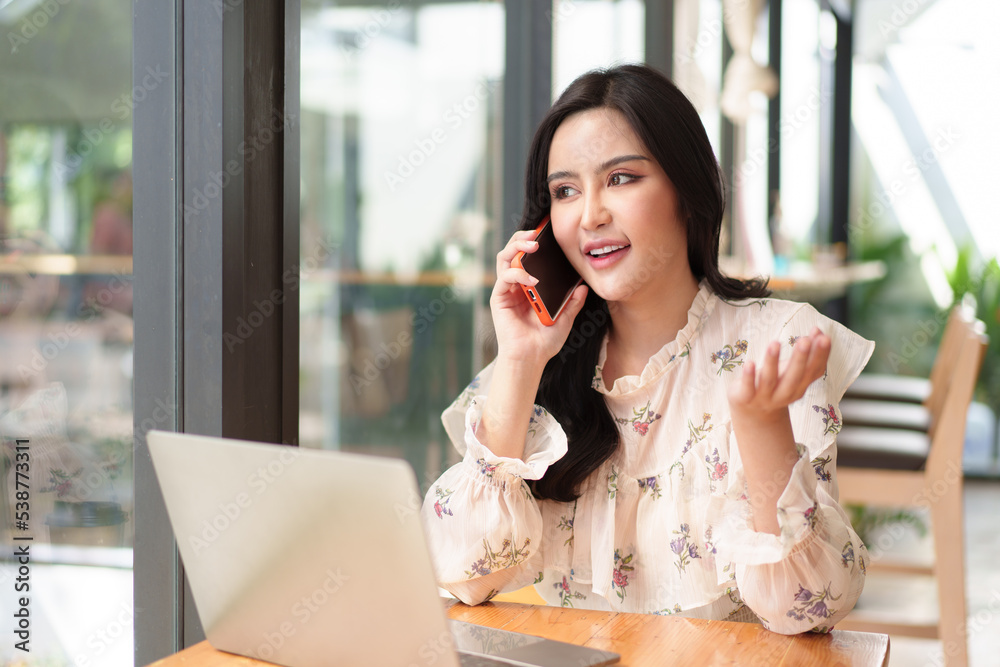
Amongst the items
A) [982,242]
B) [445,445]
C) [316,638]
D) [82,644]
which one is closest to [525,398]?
[316,638]

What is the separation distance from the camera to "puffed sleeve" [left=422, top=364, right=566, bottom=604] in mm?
1103

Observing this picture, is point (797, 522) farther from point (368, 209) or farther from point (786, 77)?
point (786, 77)

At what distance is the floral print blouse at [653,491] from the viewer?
1090 millimetres

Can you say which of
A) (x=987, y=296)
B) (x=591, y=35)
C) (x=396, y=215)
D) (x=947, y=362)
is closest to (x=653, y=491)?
(x=396, y=215)

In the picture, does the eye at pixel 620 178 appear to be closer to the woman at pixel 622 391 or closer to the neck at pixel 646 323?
the woman at pixel 622 391

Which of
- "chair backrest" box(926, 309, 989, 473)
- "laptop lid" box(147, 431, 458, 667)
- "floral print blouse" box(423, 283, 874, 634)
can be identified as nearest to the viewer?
"laptop lid" box(147, 431, 458, 667)

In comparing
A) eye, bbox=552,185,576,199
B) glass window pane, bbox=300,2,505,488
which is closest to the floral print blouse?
eye, bbox=552,185,576,199

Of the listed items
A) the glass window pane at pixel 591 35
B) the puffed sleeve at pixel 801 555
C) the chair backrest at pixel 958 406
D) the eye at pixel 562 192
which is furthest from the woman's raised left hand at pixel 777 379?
the glass window pane at pixel 591 35

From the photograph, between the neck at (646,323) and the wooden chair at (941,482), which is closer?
the neck at (646,323)

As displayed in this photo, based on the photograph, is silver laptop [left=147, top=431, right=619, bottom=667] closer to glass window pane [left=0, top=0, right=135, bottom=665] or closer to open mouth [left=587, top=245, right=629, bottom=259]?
glass window pane [left=0, top=0, right=135, bottom=665]

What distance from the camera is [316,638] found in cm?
76

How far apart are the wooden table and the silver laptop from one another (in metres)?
0.04

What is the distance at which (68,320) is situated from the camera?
1.01 metres

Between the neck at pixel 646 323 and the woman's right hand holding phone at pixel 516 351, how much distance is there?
70 millimetres
